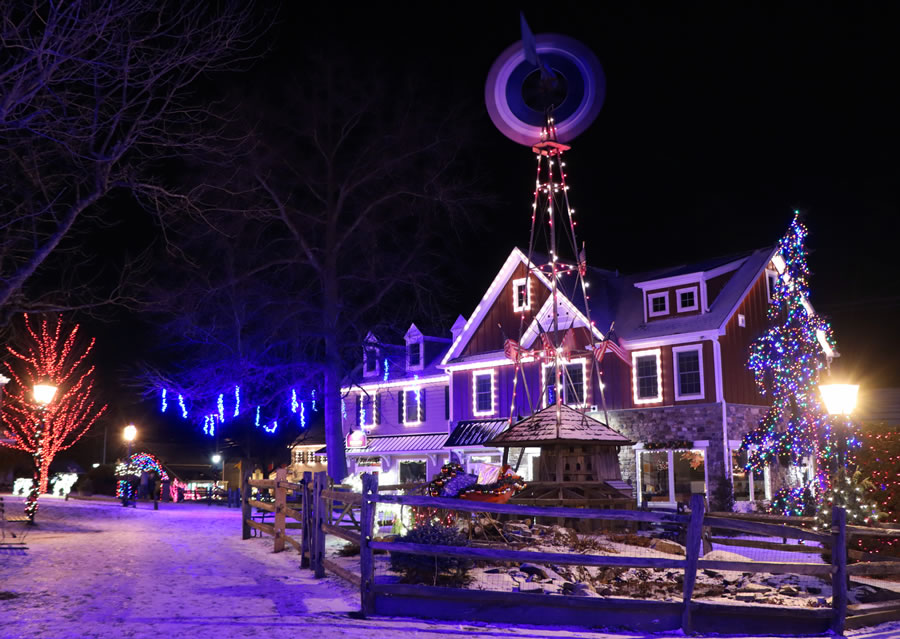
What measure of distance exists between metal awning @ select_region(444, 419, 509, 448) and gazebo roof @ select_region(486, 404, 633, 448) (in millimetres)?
11428

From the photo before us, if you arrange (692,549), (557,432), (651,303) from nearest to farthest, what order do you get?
(692,549)
(557,432)
(651,303)

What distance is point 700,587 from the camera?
12.5 metres

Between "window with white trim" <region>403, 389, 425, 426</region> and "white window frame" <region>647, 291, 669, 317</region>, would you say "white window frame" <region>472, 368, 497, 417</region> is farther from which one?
"white window frame" <region>647, 291, 669, 317</region>

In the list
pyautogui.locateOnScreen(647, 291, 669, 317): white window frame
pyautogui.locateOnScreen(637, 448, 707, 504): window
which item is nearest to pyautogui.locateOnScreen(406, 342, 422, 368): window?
pyautogui.locateOnScreen(637, 448, 707, 504): window

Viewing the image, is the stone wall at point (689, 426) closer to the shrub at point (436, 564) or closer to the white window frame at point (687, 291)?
the white window frame at point (687, 291)

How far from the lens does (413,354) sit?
39.7m

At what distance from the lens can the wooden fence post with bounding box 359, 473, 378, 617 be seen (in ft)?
31.5

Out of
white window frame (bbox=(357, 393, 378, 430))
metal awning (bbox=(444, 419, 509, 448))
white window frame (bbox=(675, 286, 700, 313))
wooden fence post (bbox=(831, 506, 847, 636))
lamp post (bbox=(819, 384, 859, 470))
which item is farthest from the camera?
white window frame (bbox=(357, 393, 378, 430))

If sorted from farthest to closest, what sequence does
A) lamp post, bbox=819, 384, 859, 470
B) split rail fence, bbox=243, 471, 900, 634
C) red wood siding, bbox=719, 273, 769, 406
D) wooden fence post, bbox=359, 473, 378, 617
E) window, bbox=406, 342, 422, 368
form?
window, bbox=406, 342, 422, 368 → red wood siding, bbox=719, 273, 769, 406 → lamp post, bbox=819, 384, 859, 470 → wooden fence post, bbox=359, 473, 378, 617 → split rail fence, bbox=243, 471, 900, 634

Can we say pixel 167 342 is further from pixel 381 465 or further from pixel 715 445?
pixel 715 445

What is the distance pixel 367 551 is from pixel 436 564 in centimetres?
109

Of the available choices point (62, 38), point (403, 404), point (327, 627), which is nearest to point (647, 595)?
point (327, 627)

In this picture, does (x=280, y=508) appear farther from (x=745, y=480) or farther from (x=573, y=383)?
(x=745, y=480)

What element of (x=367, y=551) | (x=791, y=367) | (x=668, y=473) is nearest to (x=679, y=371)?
Answer: (x=791, y=367)
